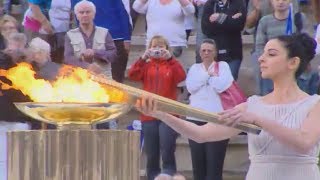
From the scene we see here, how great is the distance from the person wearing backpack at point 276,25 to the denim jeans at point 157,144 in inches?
48.1

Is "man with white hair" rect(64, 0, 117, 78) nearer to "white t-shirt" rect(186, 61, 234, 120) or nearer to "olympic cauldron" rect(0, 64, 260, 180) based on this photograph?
"white t-shirt" rect(186, 61, 234, 120)

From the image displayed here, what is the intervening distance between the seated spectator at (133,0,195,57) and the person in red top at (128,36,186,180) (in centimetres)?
119

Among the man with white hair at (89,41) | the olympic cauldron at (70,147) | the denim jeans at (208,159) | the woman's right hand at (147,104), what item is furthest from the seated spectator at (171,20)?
the olympic cauldron at (70,147)

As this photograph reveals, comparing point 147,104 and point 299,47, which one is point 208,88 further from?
point 147,104

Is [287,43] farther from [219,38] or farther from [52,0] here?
[52,0]

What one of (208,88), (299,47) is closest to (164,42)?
(208,88)

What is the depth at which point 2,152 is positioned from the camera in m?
8.00

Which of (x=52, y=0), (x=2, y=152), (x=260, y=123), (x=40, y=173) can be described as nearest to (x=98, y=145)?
(x=40, y=173)

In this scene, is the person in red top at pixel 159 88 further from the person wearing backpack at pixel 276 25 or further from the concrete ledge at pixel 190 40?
the concrete ledge at pixel 190 40

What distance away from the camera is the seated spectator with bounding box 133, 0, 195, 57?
36.6ft

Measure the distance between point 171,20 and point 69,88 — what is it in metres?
6.76

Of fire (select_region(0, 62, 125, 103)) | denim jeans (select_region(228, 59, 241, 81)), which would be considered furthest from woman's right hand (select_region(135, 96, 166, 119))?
denim jeans (select_region(228, 59, 241, 81))

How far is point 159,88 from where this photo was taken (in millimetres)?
9914

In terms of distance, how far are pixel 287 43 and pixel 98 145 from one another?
1.51 m
